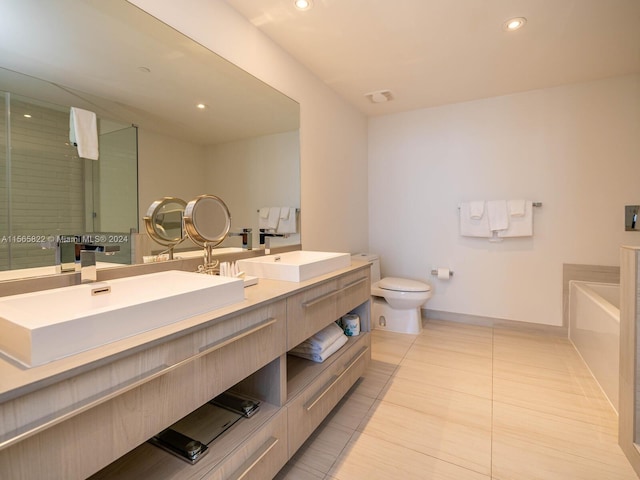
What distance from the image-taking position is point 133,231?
1.30 meters

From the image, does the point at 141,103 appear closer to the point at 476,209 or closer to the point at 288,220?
the point at 288,220

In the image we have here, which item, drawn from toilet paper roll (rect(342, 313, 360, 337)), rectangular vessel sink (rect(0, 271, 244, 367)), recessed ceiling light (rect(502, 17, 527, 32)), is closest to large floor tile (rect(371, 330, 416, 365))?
toilet paper roll (rect(342, 313, 360, 337))

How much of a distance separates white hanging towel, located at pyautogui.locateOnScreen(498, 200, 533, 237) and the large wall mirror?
82.5 inches

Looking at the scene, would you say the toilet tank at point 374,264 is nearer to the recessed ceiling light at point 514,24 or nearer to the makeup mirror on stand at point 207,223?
the makeup mirror on stand at point 207,223

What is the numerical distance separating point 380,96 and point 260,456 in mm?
2777

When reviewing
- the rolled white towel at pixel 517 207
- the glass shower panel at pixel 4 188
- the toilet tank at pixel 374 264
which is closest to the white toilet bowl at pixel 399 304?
the toilet tank at pixel 374 264

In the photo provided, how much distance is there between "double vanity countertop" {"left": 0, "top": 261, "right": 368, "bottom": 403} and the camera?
539 mm

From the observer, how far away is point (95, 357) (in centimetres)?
64

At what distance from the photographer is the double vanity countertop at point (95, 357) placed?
1.77 ft

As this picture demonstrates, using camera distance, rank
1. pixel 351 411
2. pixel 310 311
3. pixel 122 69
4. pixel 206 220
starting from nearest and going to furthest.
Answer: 1. pixel 122 69
2. pixel 310 311
3. pixel 206 220
4. pixel 351 411

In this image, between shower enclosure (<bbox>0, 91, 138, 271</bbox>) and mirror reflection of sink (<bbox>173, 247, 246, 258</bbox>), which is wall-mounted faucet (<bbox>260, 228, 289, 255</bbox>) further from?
shower enclosure (<bbox>0, 91, 138, 271</bbox>)

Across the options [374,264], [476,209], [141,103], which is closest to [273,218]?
[141,103]

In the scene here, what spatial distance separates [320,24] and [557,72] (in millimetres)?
1918

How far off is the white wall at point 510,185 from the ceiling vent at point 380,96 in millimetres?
439
